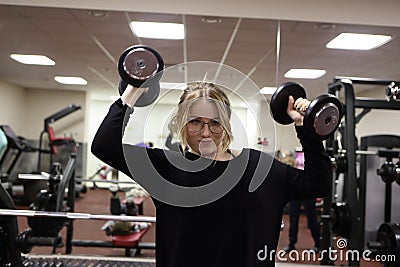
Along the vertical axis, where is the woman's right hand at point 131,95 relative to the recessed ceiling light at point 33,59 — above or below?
below

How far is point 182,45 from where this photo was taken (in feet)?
10.9

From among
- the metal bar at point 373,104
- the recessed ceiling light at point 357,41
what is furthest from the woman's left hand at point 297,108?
the recessed ceiling light at point 357,41

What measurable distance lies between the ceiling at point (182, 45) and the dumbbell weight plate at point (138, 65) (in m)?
2.13

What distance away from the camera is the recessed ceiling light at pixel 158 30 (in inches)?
127

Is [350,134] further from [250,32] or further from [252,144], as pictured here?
[252,144]

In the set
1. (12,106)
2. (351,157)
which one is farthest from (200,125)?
(12,106)

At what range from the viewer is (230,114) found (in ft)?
3.52

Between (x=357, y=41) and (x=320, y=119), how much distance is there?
99.2 inches

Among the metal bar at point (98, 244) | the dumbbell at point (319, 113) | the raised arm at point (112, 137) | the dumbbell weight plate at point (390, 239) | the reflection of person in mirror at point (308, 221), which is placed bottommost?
the metal bar at point (98, 244)

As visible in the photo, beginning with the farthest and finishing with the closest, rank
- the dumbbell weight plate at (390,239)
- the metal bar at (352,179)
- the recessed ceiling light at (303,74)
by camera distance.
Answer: the recessed ceiling light at (303,74)
the metal bar at (352,179)
the dumbbell weight plate at (390,239)

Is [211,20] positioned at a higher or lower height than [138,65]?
higher

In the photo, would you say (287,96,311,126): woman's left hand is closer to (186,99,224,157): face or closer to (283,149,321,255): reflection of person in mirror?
(186,99,224,157): face

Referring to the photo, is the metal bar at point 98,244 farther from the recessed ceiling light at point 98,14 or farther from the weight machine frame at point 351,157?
the recessed ceiling light at point 98,14

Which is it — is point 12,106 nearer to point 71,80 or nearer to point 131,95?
point 71,80
